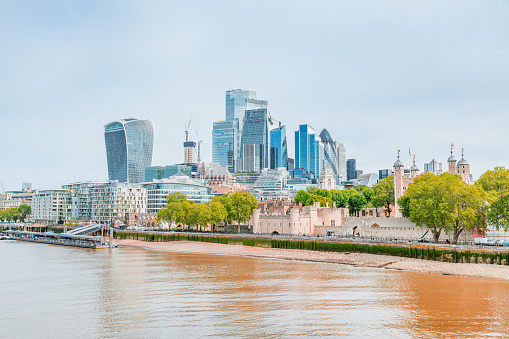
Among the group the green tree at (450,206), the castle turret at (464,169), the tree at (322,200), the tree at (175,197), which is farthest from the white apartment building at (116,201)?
the green tree at (450,206)

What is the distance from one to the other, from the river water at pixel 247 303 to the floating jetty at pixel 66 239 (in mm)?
43692

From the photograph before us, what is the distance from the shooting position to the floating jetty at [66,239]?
102688 mm

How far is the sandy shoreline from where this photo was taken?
176 ft

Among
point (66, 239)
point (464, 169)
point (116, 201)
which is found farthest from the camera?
point (116, 201)

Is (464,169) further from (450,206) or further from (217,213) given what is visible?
(217,213)

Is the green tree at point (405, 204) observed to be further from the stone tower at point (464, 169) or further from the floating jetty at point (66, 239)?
the floating jetty at point (66, 239)

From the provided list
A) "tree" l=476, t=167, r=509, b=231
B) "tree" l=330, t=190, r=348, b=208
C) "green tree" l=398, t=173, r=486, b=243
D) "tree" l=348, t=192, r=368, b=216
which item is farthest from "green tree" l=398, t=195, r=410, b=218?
"tree" l=330, t=190, r=348, b=208

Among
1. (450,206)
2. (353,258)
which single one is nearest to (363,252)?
(353,258)

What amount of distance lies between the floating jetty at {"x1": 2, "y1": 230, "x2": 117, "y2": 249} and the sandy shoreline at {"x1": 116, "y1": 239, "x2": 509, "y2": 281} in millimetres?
9343

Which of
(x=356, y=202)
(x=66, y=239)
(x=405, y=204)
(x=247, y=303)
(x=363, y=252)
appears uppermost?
(x=356, y=202)

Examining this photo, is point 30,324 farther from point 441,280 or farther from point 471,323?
point 441,280

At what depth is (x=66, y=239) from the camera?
115 metres

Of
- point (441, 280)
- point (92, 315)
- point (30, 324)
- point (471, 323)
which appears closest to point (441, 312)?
point (471, 323)

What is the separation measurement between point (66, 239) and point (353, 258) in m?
77.9
